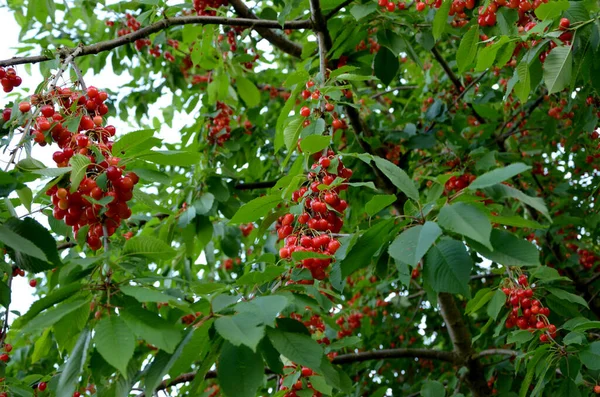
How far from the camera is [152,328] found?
1312 millimetres

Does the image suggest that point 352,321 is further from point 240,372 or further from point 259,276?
point 240,372

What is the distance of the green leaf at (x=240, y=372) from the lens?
4.47 ft

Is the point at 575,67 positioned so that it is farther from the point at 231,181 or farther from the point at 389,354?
the point at 231,181

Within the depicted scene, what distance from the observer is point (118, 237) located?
2.73 metres

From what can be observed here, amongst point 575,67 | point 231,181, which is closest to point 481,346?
point 231,181

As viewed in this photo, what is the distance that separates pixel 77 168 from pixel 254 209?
2.00ft

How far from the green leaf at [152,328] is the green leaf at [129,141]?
0.50 meters

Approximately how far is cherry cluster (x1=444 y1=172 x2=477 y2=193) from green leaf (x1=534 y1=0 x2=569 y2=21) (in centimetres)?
132

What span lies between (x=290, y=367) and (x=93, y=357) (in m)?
0.79

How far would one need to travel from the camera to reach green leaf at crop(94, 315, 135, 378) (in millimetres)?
1207

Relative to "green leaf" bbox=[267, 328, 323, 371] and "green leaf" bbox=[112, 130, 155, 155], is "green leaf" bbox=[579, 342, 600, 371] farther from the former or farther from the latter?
"green leaf" bbox=[112, 130, 155, 155]

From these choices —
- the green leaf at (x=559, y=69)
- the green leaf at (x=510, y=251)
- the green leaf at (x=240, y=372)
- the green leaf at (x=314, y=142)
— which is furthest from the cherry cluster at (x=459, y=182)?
the green leaf at (x=240, y=372)

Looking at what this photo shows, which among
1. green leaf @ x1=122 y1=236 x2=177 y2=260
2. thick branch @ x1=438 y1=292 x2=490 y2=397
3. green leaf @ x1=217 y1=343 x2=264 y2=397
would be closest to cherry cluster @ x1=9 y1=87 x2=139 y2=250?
green leaf @ x1=122 y1=236 x2=177 y2=260

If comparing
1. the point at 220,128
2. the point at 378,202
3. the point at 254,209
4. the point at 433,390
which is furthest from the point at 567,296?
the point at 220,128
